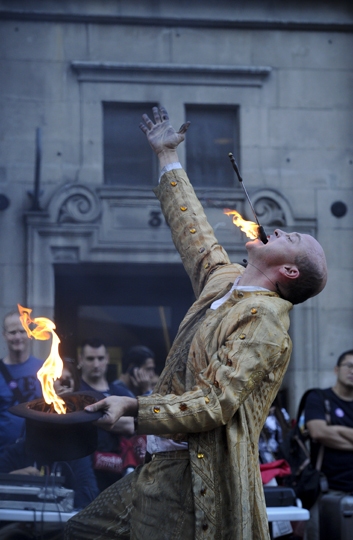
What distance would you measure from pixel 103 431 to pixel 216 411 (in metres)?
2.44

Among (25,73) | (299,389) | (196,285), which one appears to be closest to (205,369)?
(196,285)

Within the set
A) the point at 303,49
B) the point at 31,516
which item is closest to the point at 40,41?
the point at 303,49

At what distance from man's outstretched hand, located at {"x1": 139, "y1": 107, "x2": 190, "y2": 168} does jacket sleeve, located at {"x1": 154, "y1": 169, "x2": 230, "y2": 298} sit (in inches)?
3.1

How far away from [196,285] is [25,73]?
18.3ft

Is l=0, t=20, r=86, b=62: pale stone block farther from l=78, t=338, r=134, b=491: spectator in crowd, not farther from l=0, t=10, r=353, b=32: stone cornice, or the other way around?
l=78, t=338, r=134, b=491: spectator in crowd

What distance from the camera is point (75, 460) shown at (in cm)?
459

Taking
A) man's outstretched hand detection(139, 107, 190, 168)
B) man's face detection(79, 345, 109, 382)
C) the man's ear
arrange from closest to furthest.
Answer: the man's ear, man's outstretched hand detection(139, 107, 190, 168), man's face detection(79, 345, 109, 382)

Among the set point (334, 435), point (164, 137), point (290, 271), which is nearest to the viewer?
point (290, 271)

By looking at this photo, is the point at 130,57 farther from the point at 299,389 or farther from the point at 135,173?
the point at 299,389

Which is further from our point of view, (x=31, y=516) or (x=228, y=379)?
(x=31, y=516)

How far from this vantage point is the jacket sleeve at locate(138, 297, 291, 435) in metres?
2.71

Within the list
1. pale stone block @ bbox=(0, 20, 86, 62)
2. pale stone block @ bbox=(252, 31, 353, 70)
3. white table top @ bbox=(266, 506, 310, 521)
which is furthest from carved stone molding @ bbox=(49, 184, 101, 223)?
white table top @ bbox=(266, 506, 310, 521)

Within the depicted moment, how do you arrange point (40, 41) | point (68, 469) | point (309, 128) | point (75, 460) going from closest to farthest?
1. point (75, 460)
2. point (68, 469)
3. point (40, 41)
4. point (309, 128)

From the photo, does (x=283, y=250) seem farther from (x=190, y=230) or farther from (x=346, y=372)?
(x=346, y=372)
